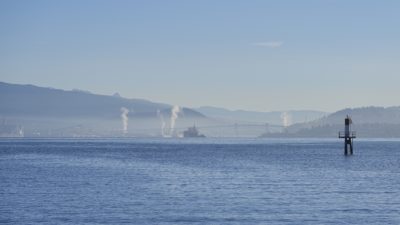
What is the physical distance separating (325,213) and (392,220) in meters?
4.79

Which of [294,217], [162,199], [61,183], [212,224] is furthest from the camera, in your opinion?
[61,183]

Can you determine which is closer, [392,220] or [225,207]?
[392,220]

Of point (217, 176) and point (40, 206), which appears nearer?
point (40, 206)

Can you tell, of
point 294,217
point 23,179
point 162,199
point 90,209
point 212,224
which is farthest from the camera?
point 23,179

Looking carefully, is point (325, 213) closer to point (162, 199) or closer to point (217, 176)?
point (162, 199)

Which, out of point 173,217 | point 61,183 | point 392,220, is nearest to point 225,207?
point 173,217

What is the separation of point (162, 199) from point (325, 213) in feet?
46.4

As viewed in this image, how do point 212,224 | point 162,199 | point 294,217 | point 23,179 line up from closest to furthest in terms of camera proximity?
point 212,224 → point 294,217 → point 162,199 → point 23,179

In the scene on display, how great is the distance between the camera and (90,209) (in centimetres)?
5603

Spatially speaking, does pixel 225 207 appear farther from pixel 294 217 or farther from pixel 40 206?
pixel 40 206

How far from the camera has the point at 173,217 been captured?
2042 inches

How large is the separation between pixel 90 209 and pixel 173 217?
715cm

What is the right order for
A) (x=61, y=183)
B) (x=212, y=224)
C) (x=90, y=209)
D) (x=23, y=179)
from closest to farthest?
(x=212, y=224) < (x=90, y=209) < (x=61, y=183) < (x=23, y=179)

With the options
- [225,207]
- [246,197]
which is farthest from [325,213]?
[246,197]
